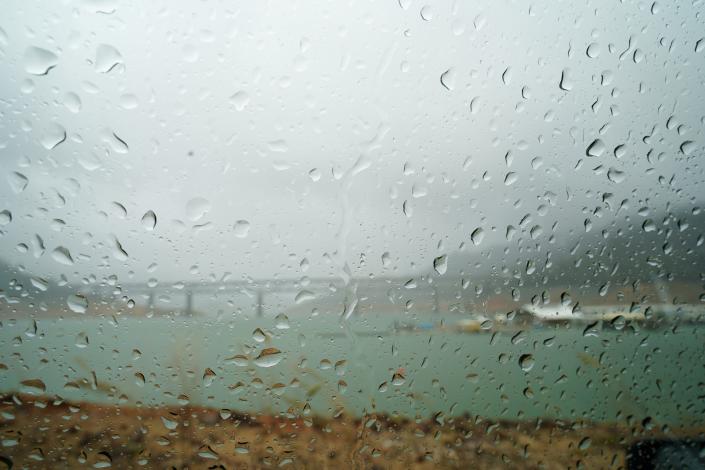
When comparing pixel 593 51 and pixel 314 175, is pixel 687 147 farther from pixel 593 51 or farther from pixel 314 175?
pixel 314 175

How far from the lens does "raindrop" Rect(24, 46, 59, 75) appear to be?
1.19 meters

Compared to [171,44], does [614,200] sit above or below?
below

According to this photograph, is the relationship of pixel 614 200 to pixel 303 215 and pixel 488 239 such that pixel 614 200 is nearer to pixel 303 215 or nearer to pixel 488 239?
pixel 488 239

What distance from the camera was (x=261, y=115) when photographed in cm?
129

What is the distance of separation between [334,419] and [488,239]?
65cm

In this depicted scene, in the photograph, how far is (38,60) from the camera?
120 cm

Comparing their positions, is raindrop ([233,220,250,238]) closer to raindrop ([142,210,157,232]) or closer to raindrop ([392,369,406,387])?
raindrop ([142,210,157,232])

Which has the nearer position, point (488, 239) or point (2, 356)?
point (2, 356)

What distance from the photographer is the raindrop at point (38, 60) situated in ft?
3.92

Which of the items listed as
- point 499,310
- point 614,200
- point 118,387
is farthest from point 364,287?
point 614,200

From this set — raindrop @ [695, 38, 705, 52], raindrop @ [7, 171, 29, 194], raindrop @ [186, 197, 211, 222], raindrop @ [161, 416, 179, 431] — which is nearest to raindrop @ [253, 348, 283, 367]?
raindrop @ [161, 416, 179, 431]

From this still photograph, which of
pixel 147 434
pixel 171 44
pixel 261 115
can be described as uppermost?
pixel 171 44

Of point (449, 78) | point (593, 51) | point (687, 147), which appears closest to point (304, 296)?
point (449, 78)

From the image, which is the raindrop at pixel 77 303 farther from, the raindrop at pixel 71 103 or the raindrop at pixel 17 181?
the raindrop at pixel 71 103
